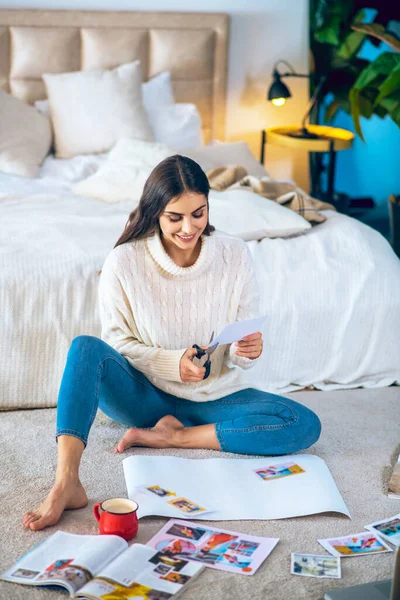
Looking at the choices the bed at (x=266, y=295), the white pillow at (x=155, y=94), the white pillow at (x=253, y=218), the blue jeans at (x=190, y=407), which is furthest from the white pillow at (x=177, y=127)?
the blue jeans at (x=190, y=407)

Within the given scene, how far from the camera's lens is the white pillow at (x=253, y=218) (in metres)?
2.90

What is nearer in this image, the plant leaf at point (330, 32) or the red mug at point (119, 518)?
the red mug at point (119, 518)

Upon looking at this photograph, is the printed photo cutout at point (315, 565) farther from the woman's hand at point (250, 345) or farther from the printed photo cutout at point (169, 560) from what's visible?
the woman's hand at point (250, 345)

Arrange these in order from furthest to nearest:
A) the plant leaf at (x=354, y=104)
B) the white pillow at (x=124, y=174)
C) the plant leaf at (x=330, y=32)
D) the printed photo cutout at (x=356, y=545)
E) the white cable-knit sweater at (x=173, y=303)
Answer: the plant leaf at (x=330, y=32), the plant leaf at (x=354, y=104), the white pillow at (x=124, y=174), the white cable-knit sweater at (x=173, y=303), the printed photo cutout at (x=356, y=545)

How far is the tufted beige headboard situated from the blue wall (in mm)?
1203

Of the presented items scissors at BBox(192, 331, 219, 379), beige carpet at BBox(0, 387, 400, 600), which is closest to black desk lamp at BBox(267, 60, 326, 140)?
beige carpet at BBox(0, 387, 400, 600)

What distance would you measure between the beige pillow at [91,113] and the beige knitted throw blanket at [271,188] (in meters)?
0.72

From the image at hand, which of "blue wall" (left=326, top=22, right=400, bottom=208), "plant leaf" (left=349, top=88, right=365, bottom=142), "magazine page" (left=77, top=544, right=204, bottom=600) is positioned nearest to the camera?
"magazine page" (left=77, top=544, right=204, bottom=600)

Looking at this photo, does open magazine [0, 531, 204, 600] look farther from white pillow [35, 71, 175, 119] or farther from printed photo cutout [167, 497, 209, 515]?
white pillow [35, 71, 175, 119]

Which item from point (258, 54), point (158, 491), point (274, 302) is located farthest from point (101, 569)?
point (258, 54)

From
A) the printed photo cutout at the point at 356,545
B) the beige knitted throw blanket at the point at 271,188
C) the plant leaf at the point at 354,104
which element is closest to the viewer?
the printed photo cutout at the point at 356,545

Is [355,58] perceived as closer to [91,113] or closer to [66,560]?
[91,113]

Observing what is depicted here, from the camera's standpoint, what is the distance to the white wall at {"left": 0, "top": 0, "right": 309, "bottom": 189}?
4.39 metres

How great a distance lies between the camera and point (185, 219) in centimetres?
207
